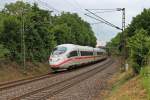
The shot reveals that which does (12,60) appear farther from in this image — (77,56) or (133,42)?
(133,42)

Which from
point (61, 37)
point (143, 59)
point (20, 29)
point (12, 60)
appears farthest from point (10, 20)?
point (61, 37)

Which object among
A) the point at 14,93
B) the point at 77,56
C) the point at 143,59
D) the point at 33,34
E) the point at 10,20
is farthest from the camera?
the point at 77,56

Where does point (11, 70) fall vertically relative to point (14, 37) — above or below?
below

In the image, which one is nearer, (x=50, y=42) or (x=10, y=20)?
(x=10, y=20)

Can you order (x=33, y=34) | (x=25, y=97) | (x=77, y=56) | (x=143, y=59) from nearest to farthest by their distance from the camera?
(x=25, y=97) → (x=143, y=59) → (x=33, y=34) → (x=77, y=56)

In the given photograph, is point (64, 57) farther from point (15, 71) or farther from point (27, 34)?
point (15, 71)

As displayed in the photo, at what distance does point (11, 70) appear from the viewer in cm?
3712

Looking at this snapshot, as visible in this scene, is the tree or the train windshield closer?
the tree

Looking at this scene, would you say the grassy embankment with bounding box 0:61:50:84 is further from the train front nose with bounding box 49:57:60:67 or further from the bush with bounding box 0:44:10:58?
the train front nose with bounding box 49:57:60:67

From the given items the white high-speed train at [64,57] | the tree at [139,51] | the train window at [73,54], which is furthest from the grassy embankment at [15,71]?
the tree at [139,51]

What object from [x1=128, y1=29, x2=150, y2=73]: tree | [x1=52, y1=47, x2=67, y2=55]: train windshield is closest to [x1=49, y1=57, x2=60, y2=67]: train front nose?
[x1=52, y1=47, x2=67, y2=55]: train windshield

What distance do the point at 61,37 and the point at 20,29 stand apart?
79.8ft

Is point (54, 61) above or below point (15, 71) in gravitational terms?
above

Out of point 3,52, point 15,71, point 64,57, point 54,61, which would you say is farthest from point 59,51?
point 3,52
